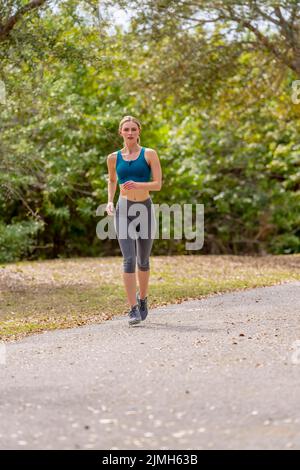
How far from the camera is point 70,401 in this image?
20.5 ft

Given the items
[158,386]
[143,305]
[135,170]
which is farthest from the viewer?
[143,305]

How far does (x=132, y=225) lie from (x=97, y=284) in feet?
20.6

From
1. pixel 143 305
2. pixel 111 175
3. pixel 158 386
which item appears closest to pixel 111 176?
pixel 111 175

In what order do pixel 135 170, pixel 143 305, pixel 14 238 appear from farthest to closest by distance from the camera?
pixel 14 238, pixel 143 305, pixel 135 170

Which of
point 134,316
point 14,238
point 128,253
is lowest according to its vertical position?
point 14,238

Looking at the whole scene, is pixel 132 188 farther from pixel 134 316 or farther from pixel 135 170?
pixel 134 316

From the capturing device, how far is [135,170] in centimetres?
937

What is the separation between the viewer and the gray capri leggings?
940 centimetres

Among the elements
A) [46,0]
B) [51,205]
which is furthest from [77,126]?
[46,0]

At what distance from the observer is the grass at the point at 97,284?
1158 centimetres

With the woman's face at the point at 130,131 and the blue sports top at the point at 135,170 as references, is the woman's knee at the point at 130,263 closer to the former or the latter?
the blue sports top at the point at 135,170

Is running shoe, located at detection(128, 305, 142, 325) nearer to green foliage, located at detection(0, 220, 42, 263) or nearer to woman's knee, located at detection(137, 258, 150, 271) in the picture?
woman's knee, located at detection(137, 258, 150, 271)

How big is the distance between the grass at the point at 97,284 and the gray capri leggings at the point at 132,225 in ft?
4.63

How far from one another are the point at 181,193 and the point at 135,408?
17.8 metres
